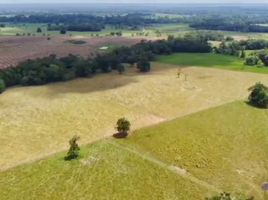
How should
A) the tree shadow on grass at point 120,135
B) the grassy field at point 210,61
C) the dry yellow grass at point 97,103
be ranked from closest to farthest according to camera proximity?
the dry yellow grass at point 97,103, the tree shadow on grass at point 120,135, the grassy field at point 210,61

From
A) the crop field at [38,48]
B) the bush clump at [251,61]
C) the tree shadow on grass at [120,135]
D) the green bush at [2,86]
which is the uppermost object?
the green bush at [2,86]

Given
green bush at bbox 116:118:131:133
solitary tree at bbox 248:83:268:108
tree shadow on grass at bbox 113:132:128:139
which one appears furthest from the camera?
solitary tree at bbox 248:83:268:108

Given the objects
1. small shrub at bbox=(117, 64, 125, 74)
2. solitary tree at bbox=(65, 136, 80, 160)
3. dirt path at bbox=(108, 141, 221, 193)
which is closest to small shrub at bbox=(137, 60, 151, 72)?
small shrub at bbox=(117, 64, 125, 74)

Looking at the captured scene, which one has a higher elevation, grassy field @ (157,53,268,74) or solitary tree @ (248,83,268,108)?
solitary tree @ (248,83,268,108)

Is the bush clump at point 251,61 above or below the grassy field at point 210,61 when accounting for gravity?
above

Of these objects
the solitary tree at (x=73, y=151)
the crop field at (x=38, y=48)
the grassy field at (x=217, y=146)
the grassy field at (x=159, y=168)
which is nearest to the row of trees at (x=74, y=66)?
the crop field at (x=38, y=48)

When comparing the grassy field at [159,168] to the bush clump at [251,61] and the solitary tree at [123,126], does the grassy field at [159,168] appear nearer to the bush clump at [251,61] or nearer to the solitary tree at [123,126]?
the solitary tree at [123,126]

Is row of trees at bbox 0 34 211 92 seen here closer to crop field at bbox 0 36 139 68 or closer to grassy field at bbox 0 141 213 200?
crop field at bbox 0 36 139 68
